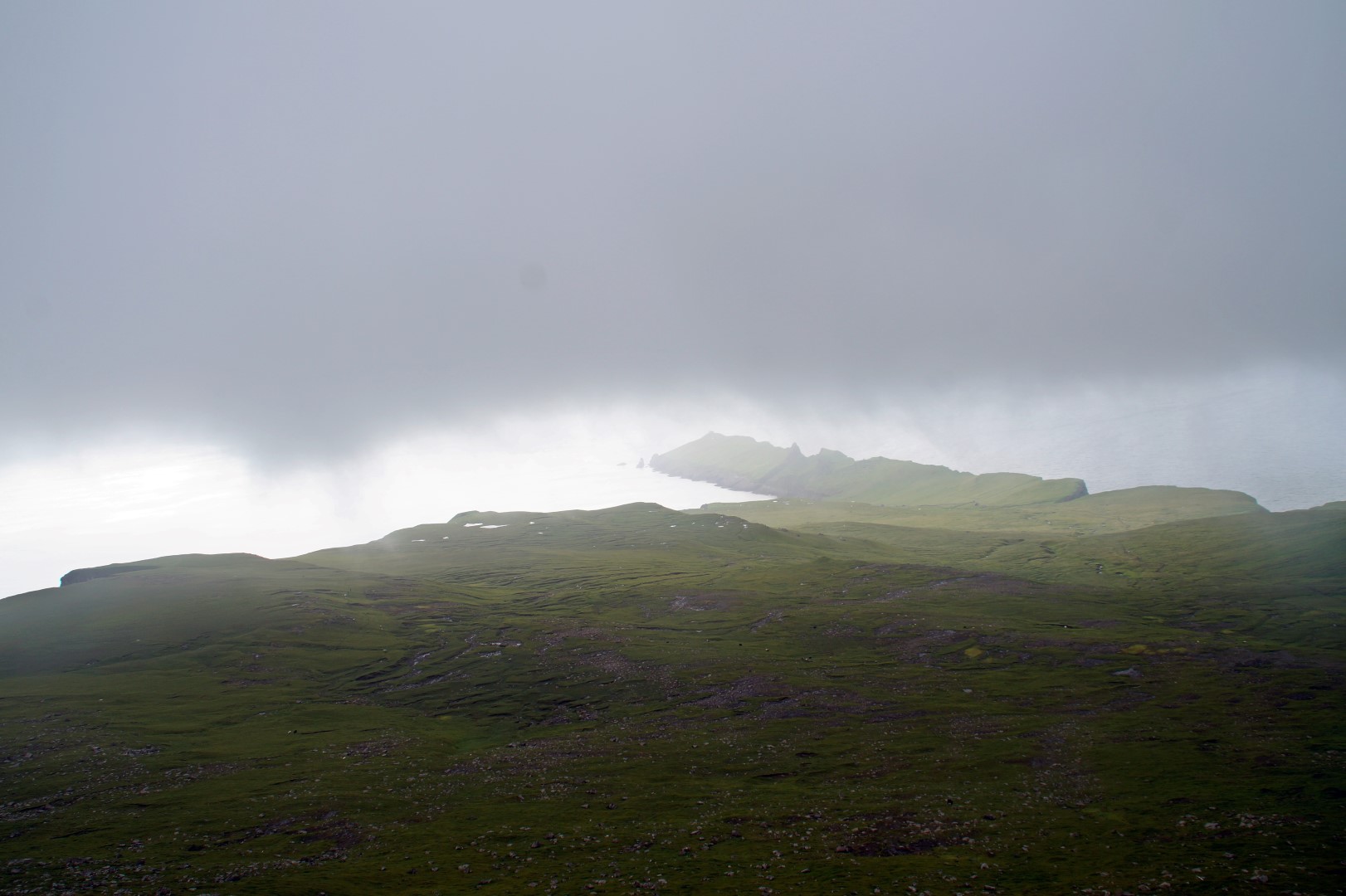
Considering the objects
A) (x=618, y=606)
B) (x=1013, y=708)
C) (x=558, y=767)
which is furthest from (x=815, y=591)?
(x=558, y=767)

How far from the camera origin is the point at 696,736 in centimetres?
6341

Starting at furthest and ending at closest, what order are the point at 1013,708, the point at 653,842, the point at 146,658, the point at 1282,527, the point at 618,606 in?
the point at 1282,527
the point at 618,606
the point at 146,658
the point at 1013,708
the point at 653,842

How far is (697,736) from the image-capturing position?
208 feet

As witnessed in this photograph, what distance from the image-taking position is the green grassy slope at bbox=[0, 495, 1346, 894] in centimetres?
3541

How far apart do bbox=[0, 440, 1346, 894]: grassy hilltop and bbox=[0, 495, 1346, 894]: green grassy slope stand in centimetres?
36

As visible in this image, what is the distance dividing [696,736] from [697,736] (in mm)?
82

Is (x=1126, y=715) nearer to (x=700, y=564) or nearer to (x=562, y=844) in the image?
(x=562, y=844)

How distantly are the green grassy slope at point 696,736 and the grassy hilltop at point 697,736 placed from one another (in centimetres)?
36

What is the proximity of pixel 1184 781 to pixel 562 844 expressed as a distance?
3842 centimetres

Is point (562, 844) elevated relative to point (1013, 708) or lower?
elevated

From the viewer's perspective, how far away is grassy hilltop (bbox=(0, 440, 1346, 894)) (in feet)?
116

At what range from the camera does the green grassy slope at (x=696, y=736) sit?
116 feet

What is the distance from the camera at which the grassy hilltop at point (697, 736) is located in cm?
3534

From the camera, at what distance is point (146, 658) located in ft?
336
